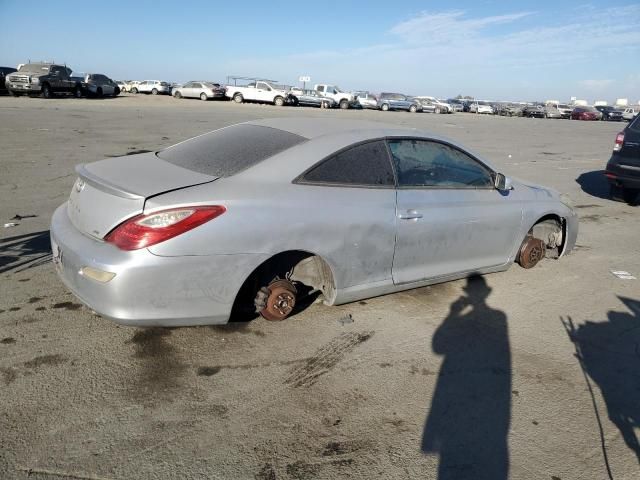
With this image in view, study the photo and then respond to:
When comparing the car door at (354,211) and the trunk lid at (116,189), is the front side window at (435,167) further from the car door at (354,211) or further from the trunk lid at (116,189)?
the trunk lid at (116,189)

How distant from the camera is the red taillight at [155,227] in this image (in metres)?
2.96

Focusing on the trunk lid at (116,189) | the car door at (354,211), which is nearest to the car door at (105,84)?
the trunk lid at (116,189)

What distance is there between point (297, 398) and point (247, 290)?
3.05ft

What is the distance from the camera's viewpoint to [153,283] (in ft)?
9.75

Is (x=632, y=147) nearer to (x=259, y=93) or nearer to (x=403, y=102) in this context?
(x=259, y=93)

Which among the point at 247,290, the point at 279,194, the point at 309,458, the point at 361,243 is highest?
the point at 279,194

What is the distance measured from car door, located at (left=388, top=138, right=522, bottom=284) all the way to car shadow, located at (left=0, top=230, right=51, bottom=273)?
3.22 metres

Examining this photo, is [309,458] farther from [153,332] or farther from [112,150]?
[112,150]

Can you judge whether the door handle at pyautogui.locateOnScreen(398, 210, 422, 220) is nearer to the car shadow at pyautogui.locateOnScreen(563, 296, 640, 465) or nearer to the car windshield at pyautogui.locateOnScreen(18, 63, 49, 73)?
the car shadow at pyautogui.locateOnScreen(563, 296, 640, 465)

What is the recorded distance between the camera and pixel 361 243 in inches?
144

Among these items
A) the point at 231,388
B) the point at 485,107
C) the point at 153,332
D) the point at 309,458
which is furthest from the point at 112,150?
the point at 485,107

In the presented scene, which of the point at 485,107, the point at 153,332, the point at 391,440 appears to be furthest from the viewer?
the point at 485,107

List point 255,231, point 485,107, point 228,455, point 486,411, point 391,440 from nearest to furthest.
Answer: point 228,455 < point 391,440 < point 486,411 < point 255,231 < point 485,107

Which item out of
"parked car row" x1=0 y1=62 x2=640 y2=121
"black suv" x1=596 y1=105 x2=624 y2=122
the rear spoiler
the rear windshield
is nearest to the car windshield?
"parked car row" x1=0 y1=62 x2=640 y2=121
